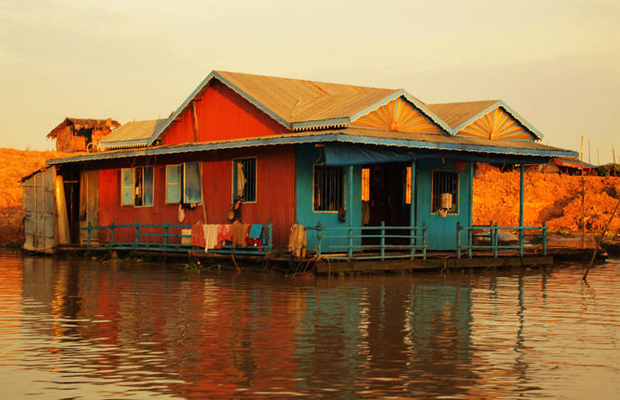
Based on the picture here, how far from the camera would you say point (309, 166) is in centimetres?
2467

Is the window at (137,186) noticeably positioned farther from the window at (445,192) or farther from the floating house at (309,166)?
the window at (445,192)

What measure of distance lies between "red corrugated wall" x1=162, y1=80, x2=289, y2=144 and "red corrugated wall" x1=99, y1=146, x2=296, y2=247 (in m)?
0.62

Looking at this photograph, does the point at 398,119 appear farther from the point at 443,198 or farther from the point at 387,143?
the point at 443,198

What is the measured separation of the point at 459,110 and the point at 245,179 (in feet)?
23.1

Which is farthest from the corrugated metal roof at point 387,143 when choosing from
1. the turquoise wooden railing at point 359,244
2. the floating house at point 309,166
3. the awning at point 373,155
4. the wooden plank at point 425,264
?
the wooden plank at point 425,264

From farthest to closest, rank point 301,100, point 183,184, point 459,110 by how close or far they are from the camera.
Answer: point 183,184 → point 459,110 → point 301,100

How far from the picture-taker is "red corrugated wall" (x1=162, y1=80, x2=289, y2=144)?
26312mm

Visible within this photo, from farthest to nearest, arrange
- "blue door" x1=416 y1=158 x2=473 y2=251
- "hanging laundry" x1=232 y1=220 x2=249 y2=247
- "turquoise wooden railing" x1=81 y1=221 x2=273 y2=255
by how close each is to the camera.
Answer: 1. "blue door" x1=416 y1=158 x2=473 y2=251
2. "turquoise wooden railing" x1=81 y1=221 x2=273 y2=255
3. "hanging laundry" x1=232 y1=220 x2=249 y2=247

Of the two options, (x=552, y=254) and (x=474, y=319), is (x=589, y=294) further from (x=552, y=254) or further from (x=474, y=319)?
(x=552, y=254)

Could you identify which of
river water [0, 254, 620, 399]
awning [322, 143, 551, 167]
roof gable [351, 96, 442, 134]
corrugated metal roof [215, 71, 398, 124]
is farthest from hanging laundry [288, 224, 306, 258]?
roof gable [351, 96, 442, 134]

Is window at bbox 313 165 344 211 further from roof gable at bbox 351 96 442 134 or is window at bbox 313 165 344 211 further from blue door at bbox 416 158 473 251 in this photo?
blue door at bbox 416 158 473 251

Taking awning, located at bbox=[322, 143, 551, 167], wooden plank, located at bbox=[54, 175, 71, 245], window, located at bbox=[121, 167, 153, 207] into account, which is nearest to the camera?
awning, located at bbox=[322, 143, 551, 167]

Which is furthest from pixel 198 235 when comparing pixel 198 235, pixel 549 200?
pixel 549 200

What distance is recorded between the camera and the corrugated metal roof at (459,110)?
89.5 ft
